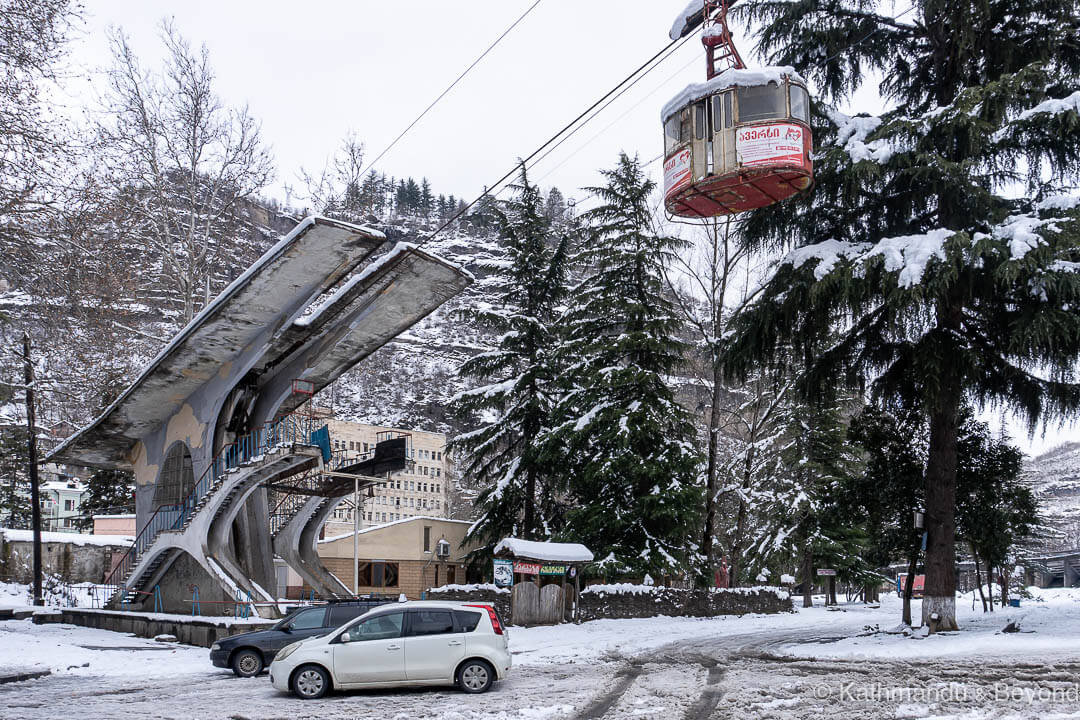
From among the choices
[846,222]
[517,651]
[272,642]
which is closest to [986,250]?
[846,222]

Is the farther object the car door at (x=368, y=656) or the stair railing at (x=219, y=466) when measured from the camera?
the stair railing at (x=219, y=466)

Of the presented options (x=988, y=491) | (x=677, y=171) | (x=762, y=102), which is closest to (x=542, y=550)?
(x=988, y=491)

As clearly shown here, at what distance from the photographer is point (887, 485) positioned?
75.7 feet

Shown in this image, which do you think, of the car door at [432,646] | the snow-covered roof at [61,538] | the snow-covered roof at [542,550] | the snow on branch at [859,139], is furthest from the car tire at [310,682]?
the snow-covered roof at [61,538]

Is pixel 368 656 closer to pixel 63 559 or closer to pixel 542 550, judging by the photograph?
pixel 542 550

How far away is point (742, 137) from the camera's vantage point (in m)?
15.3

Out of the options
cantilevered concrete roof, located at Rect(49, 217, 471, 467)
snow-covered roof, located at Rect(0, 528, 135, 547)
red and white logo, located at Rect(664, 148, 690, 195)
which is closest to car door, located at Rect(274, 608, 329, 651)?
cantilevered concrete roof, located at Rect(49, 217, 471, 467)

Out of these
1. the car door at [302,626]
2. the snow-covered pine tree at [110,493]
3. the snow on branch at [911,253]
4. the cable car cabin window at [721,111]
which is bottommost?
the car door at [302,626]

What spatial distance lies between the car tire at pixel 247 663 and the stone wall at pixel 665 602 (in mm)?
13109

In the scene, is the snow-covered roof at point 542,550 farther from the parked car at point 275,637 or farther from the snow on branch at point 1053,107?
the snow on branch at point 1053,107

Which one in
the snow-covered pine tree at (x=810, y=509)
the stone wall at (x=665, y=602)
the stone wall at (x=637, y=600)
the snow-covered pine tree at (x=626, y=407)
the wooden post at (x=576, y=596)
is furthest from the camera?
the snow-covered pine tree at (x=810, y=509)

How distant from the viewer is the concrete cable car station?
24281 millimetres

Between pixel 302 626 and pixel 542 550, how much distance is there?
35.0 ft

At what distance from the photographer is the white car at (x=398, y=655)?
1312 cm
